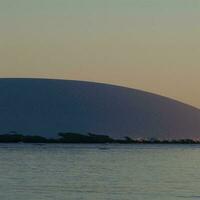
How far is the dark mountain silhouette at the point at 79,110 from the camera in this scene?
101m

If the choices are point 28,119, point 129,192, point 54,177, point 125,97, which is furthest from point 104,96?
point 129,192

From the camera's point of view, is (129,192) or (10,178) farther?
(10,178)

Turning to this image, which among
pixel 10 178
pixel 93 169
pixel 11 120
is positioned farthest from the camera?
pixel 11 120

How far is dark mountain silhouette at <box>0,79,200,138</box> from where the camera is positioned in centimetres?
10069

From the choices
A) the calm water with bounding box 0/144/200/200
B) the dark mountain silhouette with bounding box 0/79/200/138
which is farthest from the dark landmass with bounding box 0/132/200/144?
the calm water with bounding box 0/144/200/200

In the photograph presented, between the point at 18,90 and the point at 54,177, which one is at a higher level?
the point at 18,90

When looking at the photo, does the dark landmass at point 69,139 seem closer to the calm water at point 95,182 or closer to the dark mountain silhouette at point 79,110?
the dark mountain silhouette at point 79,110

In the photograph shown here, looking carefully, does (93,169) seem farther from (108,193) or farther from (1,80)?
(1,80)

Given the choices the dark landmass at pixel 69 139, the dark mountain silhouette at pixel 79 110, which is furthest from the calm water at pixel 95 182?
the dark landmass at pixel 69 139

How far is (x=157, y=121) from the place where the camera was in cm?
10625

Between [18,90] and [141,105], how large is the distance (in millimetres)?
15562

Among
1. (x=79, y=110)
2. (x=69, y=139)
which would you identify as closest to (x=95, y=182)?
(x=79, y=110)

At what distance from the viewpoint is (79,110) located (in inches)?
3991

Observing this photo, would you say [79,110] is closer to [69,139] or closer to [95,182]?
[69,139]
